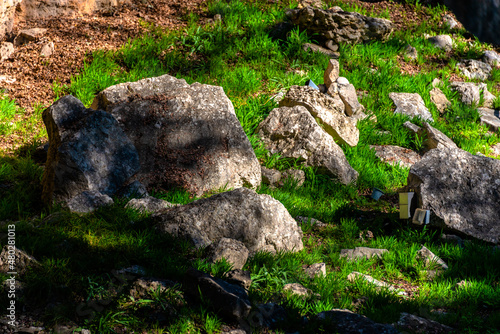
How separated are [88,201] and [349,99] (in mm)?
4271

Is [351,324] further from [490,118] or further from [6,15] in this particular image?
[6,15]

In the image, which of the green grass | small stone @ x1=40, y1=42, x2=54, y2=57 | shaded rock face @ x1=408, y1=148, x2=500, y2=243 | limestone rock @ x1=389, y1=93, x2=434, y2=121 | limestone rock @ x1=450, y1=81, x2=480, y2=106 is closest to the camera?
the green grass

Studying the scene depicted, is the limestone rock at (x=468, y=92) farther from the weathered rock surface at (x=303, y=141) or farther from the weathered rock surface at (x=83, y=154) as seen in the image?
the weathered rock surface at (x=83, y=154)

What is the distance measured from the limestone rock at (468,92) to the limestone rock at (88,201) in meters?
6.32

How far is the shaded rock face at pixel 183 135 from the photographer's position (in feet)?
16.8

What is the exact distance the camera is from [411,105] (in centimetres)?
741

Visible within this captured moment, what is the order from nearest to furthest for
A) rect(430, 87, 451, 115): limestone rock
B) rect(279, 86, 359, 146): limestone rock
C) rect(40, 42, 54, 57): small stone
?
rect(279, 86, 359, 146): limestone rock, rect(40, 42, 54, 57): small stone, rect(430, 87, 451, 115): limestone rock

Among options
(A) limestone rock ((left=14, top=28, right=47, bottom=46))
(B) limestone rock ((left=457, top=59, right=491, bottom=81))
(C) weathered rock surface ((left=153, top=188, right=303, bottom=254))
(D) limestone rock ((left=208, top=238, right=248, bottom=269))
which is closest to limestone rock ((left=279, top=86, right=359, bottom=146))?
(C) weathered rock surface ((left=153, top=188, right=303, bottom=254))

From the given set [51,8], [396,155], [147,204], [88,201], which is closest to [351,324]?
[147,204]

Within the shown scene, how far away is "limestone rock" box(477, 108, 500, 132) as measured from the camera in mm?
7531

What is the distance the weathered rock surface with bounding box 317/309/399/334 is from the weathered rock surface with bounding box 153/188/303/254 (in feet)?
3.60

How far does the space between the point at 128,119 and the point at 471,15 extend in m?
4.45

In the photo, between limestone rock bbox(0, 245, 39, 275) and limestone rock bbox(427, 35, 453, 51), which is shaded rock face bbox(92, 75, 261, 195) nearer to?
limestone rock bbox(0, 245, 39, 275)

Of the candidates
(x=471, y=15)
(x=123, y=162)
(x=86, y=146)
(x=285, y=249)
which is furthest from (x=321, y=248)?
(x=471, y=15)
